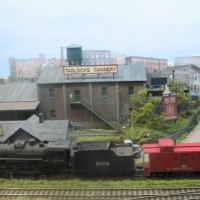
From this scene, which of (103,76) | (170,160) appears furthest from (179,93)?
(170,160)

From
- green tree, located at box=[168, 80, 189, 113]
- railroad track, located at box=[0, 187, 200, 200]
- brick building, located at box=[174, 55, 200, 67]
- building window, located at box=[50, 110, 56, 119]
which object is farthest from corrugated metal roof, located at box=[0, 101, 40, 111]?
brick building, located at box=[174, 55, 200, 67]

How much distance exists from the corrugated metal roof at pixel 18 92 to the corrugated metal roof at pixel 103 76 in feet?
9.82

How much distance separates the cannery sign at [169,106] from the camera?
34.8 m

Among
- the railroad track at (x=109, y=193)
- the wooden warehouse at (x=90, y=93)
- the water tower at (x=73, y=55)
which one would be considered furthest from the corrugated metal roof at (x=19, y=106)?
the railroad track at (x=109, y=193)

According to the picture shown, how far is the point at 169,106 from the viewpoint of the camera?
35188 mm

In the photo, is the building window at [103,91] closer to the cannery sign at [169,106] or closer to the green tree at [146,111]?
the green tree at [146,111]

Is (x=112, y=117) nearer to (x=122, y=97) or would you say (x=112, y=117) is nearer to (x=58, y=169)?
(x=122, y=97)

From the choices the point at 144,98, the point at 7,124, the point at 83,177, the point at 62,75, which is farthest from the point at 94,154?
the point at 62,75

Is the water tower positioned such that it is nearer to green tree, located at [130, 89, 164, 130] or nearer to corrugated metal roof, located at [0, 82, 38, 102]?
corrugated metal roof, located at [0, 82, 38, 102]

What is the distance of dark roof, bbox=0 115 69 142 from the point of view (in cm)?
2934

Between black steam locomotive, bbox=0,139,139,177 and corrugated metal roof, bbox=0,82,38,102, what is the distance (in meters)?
21.1

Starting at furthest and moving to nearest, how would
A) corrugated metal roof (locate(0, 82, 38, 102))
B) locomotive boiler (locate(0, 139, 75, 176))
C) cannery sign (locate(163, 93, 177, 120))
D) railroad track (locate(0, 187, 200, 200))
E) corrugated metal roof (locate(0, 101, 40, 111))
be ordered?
corrugated metal roof (locate(0, 82, 38, 102)), corrugated metal roof (locate(0, 101, 40, 111)), cannery sign (locate(163, 93, 177, 120)), locomotive boiler (locate(0, 139, 75, 176)), railroad track (locate(0, 187, 200, 200))

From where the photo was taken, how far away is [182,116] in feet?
139

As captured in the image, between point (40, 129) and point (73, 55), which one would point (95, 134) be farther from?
point (73, 55)
